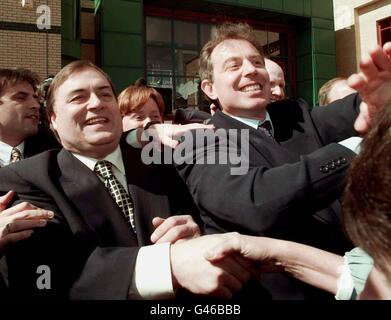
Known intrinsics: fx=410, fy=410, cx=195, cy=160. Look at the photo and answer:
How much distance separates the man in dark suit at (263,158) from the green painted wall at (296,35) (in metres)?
8.61

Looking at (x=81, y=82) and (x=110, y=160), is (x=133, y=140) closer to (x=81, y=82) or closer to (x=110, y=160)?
(x=110, y=160)

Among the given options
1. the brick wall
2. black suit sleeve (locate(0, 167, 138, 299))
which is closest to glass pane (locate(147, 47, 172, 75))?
the brick wall

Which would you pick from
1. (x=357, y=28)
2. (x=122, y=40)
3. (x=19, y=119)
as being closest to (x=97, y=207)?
(x=19, y=119)

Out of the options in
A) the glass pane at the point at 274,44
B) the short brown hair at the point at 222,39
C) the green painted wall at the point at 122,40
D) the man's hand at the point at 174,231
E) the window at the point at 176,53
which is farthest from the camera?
the glass pane at the point at 274,44

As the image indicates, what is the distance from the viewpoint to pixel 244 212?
57.0 inches

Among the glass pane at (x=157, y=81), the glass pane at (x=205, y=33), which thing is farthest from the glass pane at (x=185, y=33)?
the glass pane at (x=157, y=81)

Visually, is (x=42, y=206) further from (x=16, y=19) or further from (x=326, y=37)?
(x=326, y=37)

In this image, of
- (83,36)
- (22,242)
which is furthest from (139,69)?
(22,242)

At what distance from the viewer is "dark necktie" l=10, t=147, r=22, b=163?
11.1 ft

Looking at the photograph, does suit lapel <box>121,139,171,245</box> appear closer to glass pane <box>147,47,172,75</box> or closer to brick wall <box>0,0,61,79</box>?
brick wall <box>0,0,61,79</box>

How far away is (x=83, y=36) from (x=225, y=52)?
9654 mm

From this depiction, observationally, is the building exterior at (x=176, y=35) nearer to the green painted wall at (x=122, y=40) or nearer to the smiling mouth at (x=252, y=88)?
the green painted wall at (x=122, y=40)

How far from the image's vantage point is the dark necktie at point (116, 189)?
6.04 feet

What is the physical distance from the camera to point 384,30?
38.5 ft
